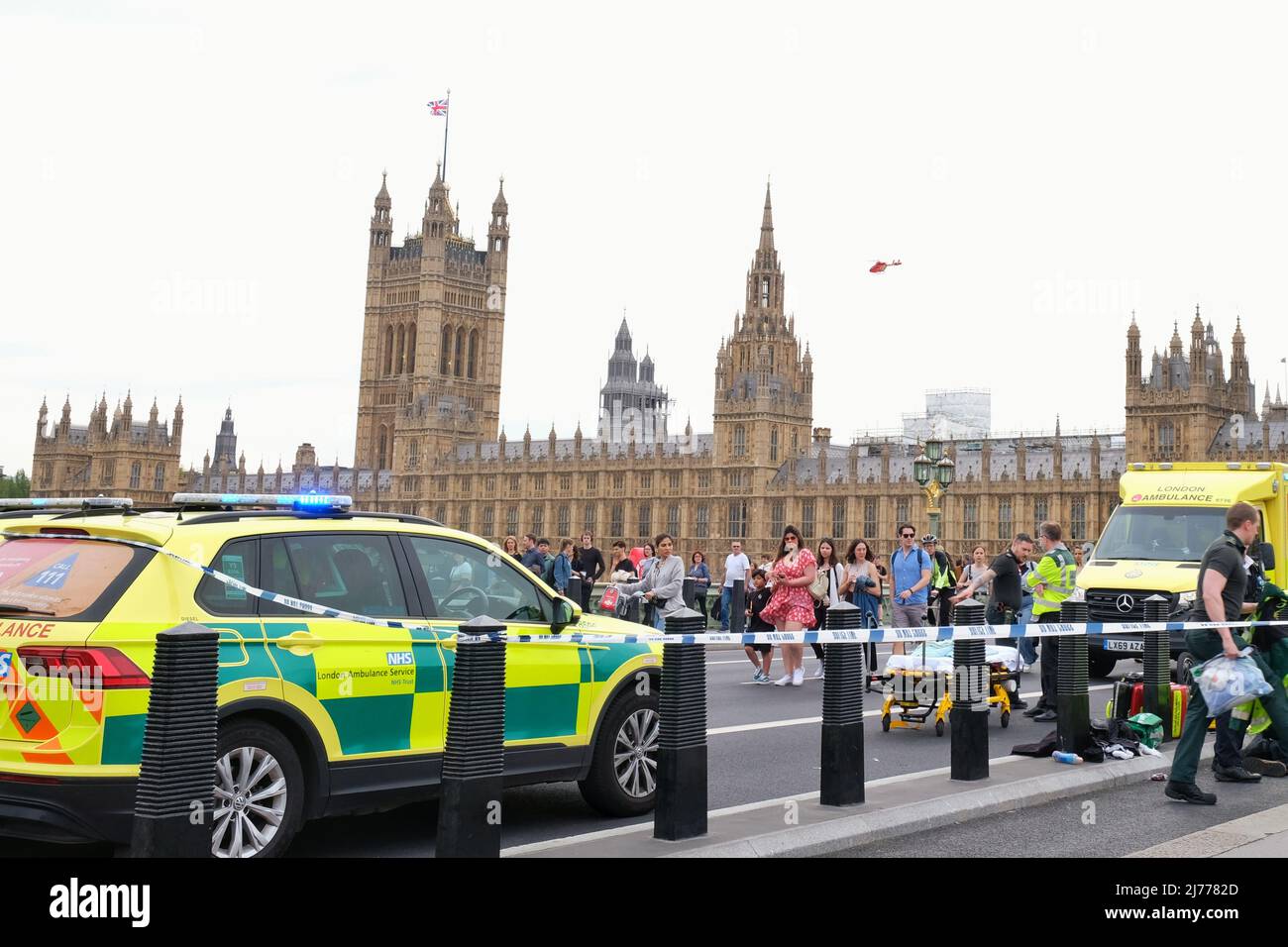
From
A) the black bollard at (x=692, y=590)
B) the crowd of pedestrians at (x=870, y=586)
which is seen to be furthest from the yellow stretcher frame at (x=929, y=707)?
the black bollard at (x=692, y=590)

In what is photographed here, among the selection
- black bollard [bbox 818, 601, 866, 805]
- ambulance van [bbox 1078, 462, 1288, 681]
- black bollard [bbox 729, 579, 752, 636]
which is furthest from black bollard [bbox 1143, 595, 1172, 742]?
black bollard [bbox 729, 579, 752, 636]

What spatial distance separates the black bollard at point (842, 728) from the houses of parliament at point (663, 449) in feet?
105

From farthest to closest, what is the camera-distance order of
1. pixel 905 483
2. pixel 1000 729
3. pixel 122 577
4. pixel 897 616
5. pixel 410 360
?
pixel 410 360, pixel 905 483, pixel 897 616, pixel 1000 729, pixel 122 577

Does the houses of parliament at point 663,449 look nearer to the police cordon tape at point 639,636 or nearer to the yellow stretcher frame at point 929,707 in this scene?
the yellow stretcher frame at point 929,707

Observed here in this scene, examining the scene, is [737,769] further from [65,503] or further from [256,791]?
[65,503]

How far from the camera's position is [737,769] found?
32.4 feet

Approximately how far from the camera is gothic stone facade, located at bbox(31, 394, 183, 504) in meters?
109

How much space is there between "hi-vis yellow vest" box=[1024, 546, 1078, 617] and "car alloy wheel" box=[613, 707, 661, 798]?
7051 millimetres

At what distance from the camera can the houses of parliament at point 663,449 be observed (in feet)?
211

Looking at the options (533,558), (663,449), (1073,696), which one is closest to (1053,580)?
(1073,696)
